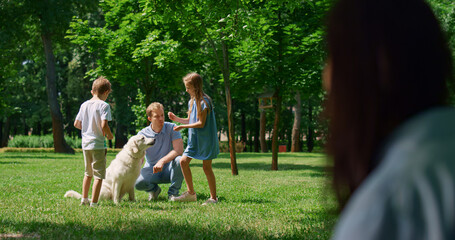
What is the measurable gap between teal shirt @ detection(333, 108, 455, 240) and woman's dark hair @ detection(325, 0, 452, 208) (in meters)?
0.16

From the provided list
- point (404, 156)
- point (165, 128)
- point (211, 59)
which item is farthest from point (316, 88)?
point (404, 156)

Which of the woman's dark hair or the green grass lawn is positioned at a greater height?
the woman's dark hair

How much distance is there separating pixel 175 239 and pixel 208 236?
1.22ft

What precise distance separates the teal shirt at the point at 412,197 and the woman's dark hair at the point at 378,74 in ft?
0.53

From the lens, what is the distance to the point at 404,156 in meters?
0.82

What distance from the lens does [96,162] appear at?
6.77 meters

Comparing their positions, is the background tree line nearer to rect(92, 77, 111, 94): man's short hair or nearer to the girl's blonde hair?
the girl's blonde hair

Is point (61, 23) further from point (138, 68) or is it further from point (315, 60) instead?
point (315, 60)

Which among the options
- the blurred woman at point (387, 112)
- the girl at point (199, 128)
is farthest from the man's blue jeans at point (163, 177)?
the blurred woman at point (387, 112)

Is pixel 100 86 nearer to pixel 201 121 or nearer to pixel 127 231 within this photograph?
pixel 201 121

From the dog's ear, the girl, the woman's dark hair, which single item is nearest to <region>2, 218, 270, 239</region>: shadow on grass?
the dog's ear

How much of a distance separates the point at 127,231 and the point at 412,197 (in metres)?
4.68

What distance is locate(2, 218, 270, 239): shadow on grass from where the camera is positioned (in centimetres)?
482

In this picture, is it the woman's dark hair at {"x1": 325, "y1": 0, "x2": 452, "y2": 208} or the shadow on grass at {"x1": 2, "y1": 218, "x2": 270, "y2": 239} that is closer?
the woman's dark hair at {"x1": 325, "y1": 0, "x2": 452, "y2": 208}
